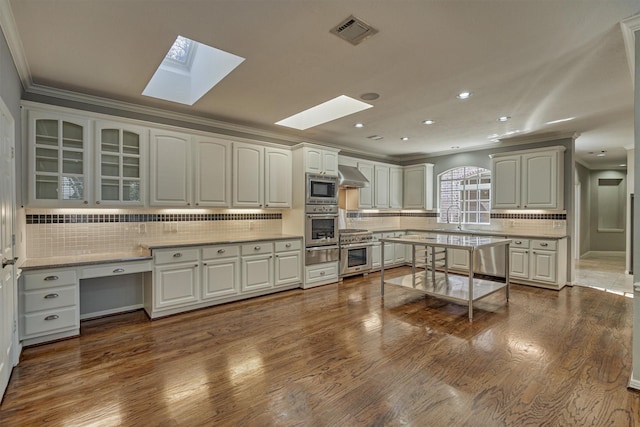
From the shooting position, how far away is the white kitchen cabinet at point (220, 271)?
4070mm

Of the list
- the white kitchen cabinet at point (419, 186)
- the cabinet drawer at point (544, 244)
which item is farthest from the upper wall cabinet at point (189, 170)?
the cabinet drawer at point (544, 244)

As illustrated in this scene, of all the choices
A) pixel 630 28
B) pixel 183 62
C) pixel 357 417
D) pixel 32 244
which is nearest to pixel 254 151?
pixel 183 62

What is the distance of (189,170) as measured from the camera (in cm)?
420

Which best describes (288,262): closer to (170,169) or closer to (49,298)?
(170,169)

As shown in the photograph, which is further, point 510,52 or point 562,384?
point 510,52

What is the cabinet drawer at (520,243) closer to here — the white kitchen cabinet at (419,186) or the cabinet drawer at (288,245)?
the white kitchen cabinet at (419,186)

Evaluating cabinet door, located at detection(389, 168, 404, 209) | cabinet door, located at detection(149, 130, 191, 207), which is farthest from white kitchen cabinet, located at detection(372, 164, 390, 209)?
cabinet door, located at detection(149, 130, 191, 207)

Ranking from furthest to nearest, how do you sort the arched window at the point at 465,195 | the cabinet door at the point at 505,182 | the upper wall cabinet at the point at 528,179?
1. the arched window at the point at 465,195
2. the cabinet door at the point at 505,182
3. the upper wall cabinet at the point at 528,179

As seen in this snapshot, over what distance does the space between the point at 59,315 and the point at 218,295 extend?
1.63m

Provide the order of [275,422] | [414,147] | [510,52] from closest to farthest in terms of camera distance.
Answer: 1. [275,422]
2. [510,52]
3. [414,147]

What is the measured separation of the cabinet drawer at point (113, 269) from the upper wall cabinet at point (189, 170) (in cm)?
78

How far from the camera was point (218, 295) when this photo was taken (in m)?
4.19

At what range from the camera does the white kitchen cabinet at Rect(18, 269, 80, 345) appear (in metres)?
2.93

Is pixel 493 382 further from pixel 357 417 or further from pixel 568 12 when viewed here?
pixel 568 12
